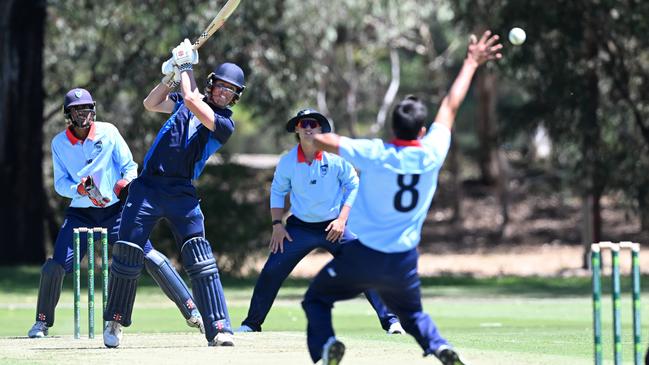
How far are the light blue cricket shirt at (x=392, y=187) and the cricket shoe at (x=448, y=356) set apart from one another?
0.62 meters

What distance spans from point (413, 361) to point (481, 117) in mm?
33001

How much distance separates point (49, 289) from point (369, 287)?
4.41m

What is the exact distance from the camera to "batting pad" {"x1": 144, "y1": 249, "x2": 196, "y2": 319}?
11.5m

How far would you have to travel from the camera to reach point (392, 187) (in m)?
8.42

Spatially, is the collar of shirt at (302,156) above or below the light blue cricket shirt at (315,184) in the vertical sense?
above

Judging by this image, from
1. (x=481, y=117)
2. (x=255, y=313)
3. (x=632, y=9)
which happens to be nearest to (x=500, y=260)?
(x=481, y=117)

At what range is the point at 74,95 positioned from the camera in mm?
11891

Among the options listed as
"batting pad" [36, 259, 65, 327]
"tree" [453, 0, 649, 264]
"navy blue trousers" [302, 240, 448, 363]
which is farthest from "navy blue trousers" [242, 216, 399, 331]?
"tree" [453, 0, 649, 264]

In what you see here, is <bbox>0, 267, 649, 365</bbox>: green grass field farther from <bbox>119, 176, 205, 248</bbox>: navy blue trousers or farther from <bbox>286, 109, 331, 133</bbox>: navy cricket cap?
<bbox>286, 109, 331, 133</bbox>: navy cricket cap

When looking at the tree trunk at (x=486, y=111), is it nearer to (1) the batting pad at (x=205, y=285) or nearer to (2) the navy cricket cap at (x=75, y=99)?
(2) the navy cricket cap at (x=75, y=99)

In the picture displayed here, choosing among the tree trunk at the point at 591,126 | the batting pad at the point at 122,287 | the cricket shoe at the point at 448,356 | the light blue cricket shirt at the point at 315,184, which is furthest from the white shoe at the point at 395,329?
the tree trunk at the point at 591,126

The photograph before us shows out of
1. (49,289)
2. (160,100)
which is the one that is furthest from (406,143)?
(49,289)

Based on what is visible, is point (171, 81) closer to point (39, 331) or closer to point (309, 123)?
point (309, 123)

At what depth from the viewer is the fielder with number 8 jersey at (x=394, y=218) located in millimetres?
8414
